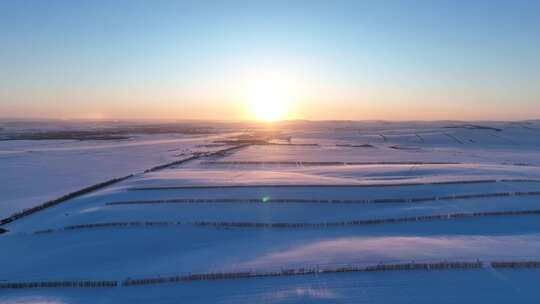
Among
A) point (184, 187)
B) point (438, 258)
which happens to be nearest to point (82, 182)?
point (184, 187)

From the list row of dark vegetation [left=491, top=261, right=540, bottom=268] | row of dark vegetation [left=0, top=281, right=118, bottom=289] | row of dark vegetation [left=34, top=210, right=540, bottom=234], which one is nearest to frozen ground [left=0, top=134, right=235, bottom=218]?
row of dark vegetation [left=34, top=210, right=540, bottom=234]

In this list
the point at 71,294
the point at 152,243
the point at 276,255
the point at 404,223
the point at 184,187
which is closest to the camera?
the point at 71,294

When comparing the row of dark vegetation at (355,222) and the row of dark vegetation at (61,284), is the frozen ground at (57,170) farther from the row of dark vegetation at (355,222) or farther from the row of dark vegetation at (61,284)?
the row of dark vegetation at (355,222)

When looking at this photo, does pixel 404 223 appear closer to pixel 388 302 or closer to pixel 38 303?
pixel 388 302

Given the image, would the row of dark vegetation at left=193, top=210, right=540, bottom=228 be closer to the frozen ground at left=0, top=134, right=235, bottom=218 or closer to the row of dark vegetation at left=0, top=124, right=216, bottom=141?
the frozen ground at left=0, top=134, right=235, bottom=218

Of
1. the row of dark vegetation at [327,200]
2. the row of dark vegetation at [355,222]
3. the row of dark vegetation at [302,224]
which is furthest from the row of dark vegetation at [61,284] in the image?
the row of dark vegetation at [327,200]

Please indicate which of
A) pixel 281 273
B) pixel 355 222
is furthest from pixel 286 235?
pixel 281 273

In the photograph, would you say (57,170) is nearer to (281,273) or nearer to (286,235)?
(286,235)
